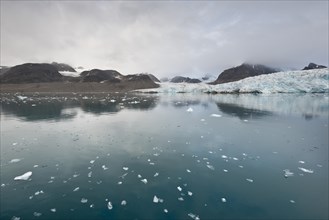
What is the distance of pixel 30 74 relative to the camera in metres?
185

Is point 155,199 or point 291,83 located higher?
point 291,83

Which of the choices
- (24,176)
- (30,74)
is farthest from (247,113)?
(30,74)

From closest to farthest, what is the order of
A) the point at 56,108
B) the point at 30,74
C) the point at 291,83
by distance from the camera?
the point at 56,108, the point at 291,83, the point at 30,74

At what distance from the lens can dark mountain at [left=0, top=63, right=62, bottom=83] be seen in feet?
570

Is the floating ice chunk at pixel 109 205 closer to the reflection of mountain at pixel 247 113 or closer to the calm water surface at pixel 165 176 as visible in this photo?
the calm water surface at pixel 165 176

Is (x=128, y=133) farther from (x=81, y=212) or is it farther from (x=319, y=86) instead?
(x=319, y=86)

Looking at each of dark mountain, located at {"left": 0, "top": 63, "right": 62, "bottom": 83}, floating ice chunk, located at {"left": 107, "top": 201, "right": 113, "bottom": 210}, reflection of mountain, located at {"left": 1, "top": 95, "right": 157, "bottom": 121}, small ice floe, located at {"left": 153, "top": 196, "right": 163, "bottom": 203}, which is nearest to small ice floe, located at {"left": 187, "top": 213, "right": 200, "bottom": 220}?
small ice floe, located at {"left": 153, "top": 196, "right": 163, "bottom": 203}

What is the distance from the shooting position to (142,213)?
17.1ft

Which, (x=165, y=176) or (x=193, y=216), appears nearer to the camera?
(x=193, y=216)

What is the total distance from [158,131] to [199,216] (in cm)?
842

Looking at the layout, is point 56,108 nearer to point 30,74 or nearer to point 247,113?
point 247,113

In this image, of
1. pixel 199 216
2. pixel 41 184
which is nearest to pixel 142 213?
pixel 199 216

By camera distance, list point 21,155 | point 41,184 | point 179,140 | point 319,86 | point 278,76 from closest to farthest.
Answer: point 41,184, point 21,155, point 179,140, point 319,86, point 278,76

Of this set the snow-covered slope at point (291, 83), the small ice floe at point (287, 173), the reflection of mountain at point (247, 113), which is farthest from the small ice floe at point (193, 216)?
the snow-covered slope at point (291, 83)
